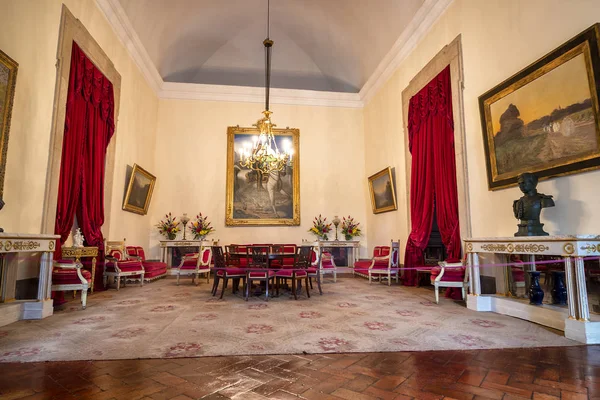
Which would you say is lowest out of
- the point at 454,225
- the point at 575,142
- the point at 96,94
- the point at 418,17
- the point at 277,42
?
the point at 454,225

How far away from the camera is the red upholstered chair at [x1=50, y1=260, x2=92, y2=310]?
4.29 m

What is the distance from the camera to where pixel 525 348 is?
2.73 m

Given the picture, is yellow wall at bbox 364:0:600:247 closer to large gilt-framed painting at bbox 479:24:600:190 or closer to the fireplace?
large gilt-framed painting at bbox 479:24:600:190

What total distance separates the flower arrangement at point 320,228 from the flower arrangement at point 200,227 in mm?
2900

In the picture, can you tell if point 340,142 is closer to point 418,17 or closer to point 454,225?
point 418,17

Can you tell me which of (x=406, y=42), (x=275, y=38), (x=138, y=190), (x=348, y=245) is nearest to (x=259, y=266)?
(x=138, y=190)

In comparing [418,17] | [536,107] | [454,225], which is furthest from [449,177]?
[418,17]

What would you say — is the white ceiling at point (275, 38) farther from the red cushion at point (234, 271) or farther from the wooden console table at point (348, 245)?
the red cushion at point (234, 271)

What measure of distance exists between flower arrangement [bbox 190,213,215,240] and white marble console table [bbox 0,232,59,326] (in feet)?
16.0

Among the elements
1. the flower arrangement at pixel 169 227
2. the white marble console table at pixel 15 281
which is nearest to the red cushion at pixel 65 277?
the white marble console table at pixel 15 281

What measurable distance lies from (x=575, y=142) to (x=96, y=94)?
283 inches

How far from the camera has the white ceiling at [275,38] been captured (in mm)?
7439

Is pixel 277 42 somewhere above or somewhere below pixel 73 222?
above

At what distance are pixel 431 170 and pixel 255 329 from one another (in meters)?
4.63
